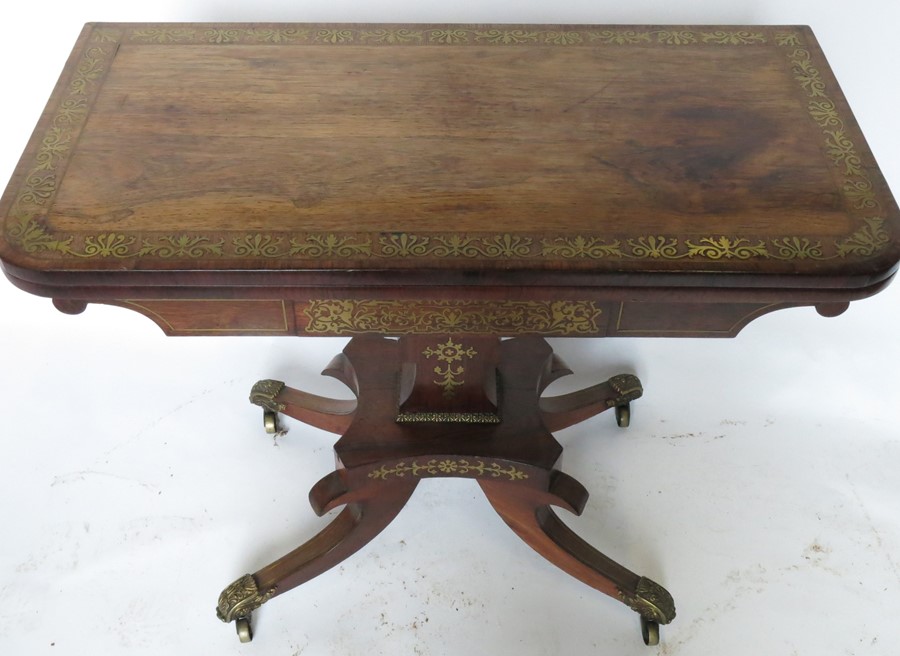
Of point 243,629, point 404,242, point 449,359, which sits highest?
point 404,242

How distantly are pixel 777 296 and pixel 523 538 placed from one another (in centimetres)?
87

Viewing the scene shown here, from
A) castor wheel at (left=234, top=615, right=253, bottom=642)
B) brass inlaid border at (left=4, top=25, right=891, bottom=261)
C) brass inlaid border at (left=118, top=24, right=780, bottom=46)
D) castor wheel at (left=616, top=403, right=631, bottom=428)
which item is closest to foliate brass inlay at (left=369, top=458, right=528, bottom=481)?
castor wheel at (left=234, top=615, right=253, bottom=642)

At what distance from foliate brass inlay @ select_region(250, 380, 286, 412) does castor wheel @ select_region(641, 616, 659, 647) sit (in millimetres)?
1038

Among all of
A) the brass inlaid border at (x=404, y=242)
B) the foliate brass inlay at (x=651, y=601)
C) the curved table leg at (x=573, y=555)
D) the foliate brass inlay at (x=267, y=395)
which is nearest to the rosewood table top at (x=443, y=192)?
the brass inlaid border at (x=404, y=242)

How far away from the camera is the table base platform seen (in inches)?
76.1

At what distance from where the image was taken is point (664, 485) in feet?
7.48

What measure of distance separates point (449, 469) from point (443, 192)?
705 mm

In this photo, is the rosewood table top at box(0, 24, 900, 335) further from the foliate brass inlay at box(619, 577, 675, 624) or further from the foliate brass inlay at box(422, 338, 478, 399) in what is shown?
the foliate brass inlay at box(619, 577, 675, 624)

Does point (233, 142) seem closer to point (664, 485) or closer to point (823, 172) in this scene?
point (823, 172)

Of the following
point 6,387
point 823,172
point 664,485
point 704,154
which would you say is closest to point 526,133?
point 704,154

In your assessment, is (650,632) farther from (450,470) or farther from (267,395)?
(267,395)

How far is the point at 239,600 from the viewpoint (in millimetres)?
1943

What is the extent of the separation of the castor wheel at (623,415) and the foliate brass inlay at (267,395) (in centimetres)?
89

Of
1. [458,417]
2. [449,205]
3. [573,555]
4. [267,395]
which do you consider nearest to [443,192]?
[449,205]
